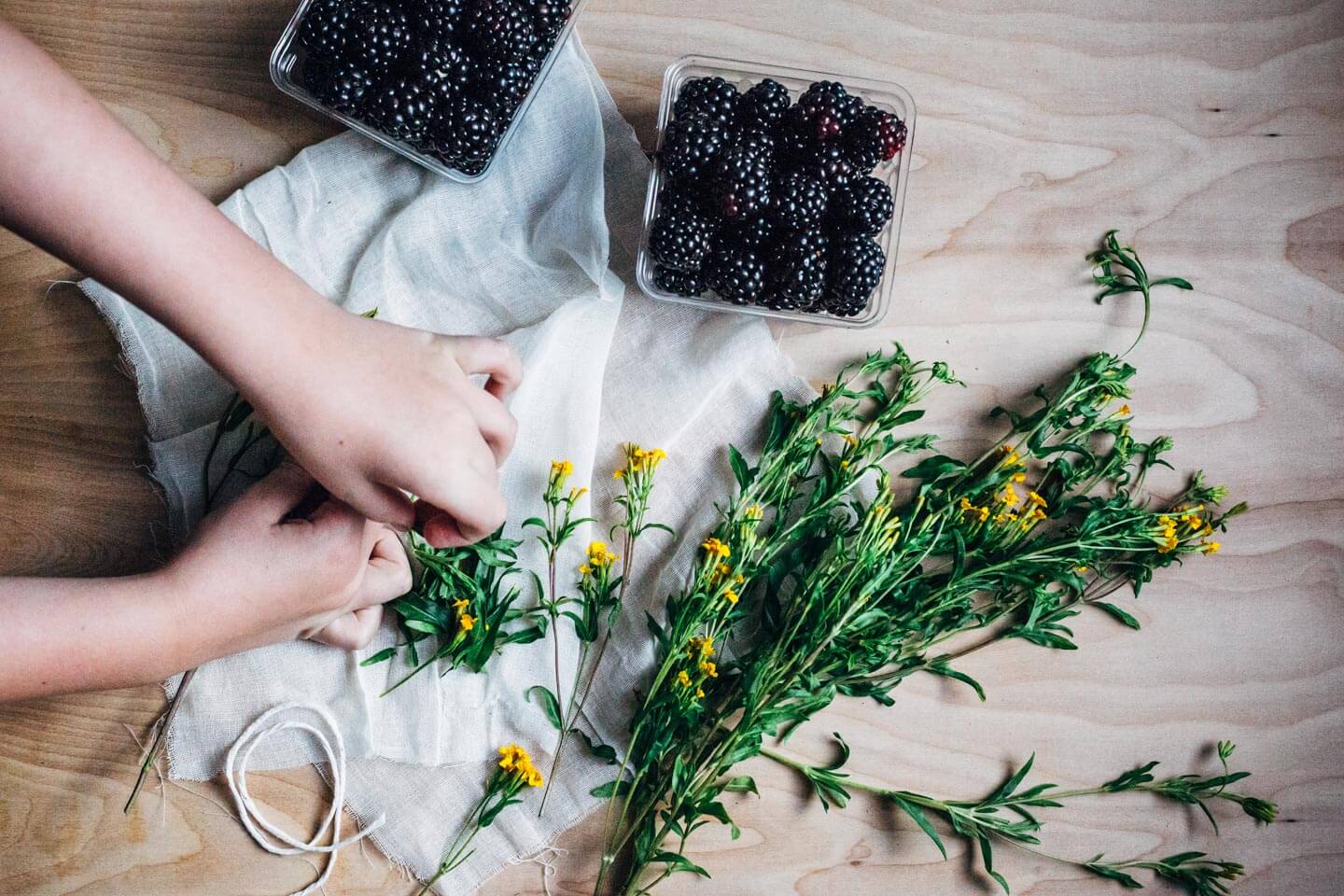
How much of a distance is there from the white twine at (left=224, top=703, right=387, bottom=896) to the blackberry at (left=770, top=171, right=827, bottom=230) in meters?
0.87

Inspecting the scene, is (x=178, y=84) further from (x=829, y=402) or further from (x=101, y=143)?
(x=829, y=402)

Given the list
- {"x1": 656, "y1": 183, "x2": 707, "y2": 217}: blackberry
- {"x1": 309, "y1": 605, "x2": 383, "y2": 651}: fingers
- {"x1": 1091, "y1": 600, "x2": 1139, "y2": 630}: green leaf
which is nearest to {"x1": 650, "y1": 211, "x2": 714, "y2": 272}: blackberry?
{"x1": 656, "y1": 183, "x2": 707, "y2": 217}: blackberry

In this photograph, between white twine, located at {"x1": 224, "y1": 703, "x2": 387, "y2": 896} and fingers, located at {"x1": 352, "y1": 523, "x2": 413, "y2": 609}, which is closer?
fingers, located at {"x1": 352, "y1": 523, "x2": 413, "y2": 609}

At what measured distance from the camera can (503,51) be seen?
108 cm

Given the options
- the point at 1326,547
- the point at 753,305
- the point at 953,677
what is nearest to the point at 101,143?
the point at 753,305

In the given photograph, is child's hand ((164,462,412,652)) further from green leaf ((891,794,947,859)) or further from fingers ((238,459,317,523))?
green leaf ((891,794,947,859))

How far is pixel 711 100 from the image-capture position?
1113 mm

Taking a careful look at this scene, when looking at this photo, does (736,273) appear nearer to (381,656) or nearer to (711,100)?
(711,100)

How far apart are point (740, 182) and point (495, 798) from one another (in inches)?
33.8

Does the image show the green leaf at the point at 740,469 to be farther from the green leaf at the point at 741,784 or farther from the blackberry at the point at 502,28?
the blackberry at the point at 502,28

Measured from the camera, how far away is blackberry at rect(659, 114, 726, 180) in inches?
43.0

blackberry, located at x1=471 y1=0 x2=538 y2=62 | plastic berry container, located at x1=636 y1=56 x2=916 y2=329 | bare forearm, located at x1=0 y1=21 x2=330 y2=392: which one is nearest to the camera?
bare forearm, located at x1=0 y1=21 x2=330 y2=392

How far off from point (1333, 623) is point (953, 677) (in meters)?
0.54

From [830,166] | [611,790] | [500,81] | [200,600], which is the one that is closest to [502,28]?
[500,81]
